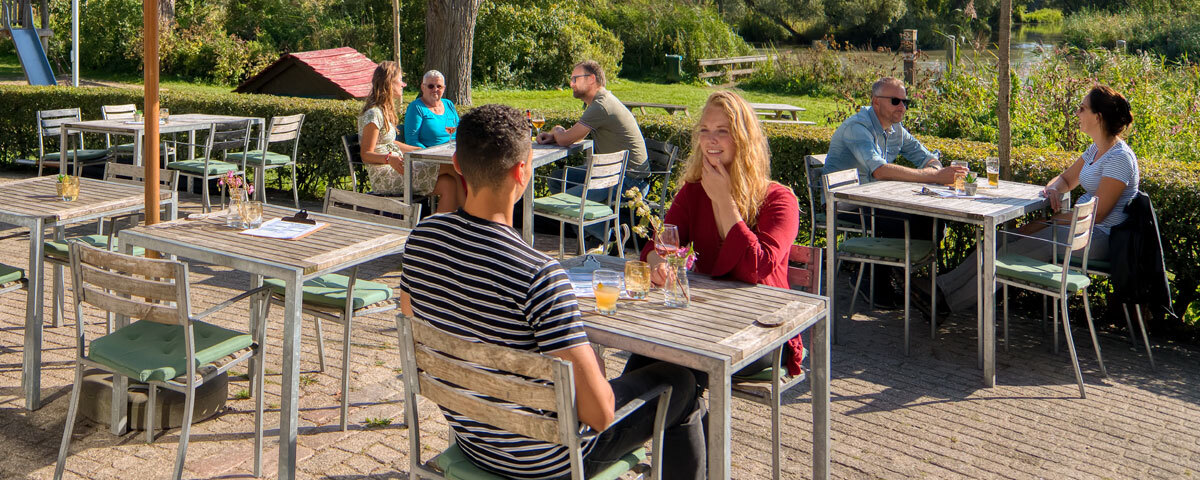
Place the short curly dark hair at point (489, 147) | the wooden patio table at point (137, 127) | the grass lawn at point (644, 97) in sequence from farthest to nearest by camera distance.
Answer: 1. the grass lawn at point (644, 97)
2. the wooden patio table at point (137, 127)
3. the short curly dark hair at point (489, 147)

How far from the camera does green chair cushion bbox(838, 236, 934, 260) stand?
5.35 m

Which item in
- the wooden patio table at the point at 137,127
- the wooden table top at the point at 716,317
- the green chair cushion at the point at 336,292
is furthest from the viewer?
the wooden patio table at the point at 137,127

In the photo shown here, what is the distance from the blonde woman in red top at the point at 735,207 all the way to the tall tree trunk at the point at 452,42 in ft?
24.8

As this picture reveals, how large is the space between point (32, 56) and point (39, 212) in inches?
602

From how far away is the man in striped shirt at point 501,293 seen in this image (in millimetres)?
2332

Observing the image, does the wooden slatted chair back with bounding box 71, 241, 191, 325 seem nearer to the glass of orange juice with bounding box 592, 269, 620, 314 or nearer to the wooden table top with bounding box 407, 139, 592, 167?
the glass of orange juice with bounding box 592, 269, 620, 314

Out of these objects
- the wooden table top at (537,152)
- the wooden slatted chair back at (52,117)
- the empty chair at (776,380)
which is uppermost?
the wooden slatted chair back at (52,117)

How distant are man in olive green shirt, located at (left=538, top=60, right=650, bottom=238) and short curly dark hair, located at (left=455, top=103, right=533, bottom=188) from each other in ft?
14.3

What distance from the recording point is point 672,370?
9.23ft

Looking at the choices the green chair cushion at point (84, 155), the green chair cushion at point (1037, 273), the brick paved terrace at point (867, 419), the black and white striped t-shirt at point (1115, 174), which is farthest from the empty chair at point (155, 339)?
the green chair cushion at point (84, 155)

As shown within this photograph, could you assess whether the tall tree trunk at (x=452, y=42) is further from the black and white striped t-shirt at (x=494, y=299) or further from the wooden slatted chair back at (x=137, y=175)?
the black and white striped t-shirt at (x=494, y=299)

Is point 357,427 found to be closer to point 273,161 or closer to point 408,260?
point 408,260

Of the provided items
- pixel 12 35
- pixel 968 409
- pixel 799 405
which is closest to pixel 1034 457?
pixel 968 409

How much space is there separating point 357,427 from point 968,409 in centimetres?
257
